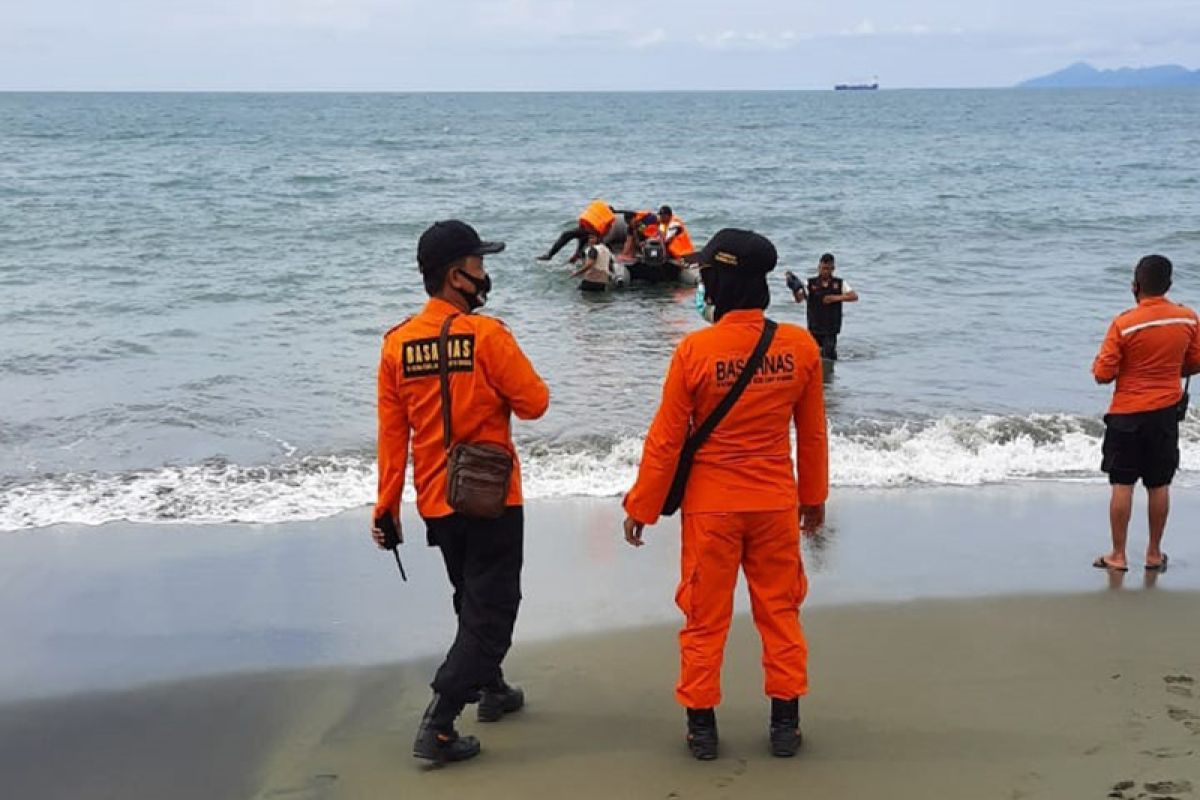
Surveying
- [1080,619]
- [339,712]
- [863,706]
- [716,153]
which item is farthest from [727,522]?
[716,153]

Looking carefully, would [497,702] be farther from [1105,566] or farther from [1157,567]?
[1157,567]

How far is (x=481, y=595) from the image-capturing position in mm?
4102

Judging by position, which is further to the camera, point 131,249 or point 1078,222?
point 1078,222

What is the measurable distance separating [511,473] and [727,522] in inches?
28.6

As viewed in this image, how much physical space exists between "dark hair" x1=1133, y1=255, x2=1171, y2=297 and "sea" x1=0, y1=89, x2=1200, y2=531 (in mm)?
2525

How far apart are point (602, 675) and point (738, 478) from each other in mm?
1320

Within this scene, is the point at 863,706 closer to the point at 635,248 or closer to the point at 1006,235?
the point at 635,248

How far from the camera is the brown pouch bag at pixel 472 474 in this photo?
393cm

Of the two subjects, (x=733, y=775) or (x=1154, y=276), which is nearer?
(x=733, y=775)

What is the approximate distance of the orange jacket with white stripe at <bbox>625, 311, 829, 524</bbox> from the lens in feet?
12.9

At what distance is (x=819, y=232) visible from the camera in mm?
24781

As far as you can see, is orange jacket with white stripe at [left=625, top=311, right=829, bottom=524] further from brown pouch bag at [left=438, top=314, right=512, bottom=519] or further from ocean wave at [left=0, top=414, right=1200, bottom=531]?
ocean wave at [left=0, top=414, right=1200, bottom=531]

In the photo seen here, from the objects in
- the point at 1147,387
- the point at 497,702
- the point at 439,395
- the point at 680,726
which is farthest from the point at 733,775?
the point at 1147,387

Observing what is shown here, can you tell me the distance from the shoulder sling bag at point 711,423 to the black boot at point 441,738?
3.29 feet
